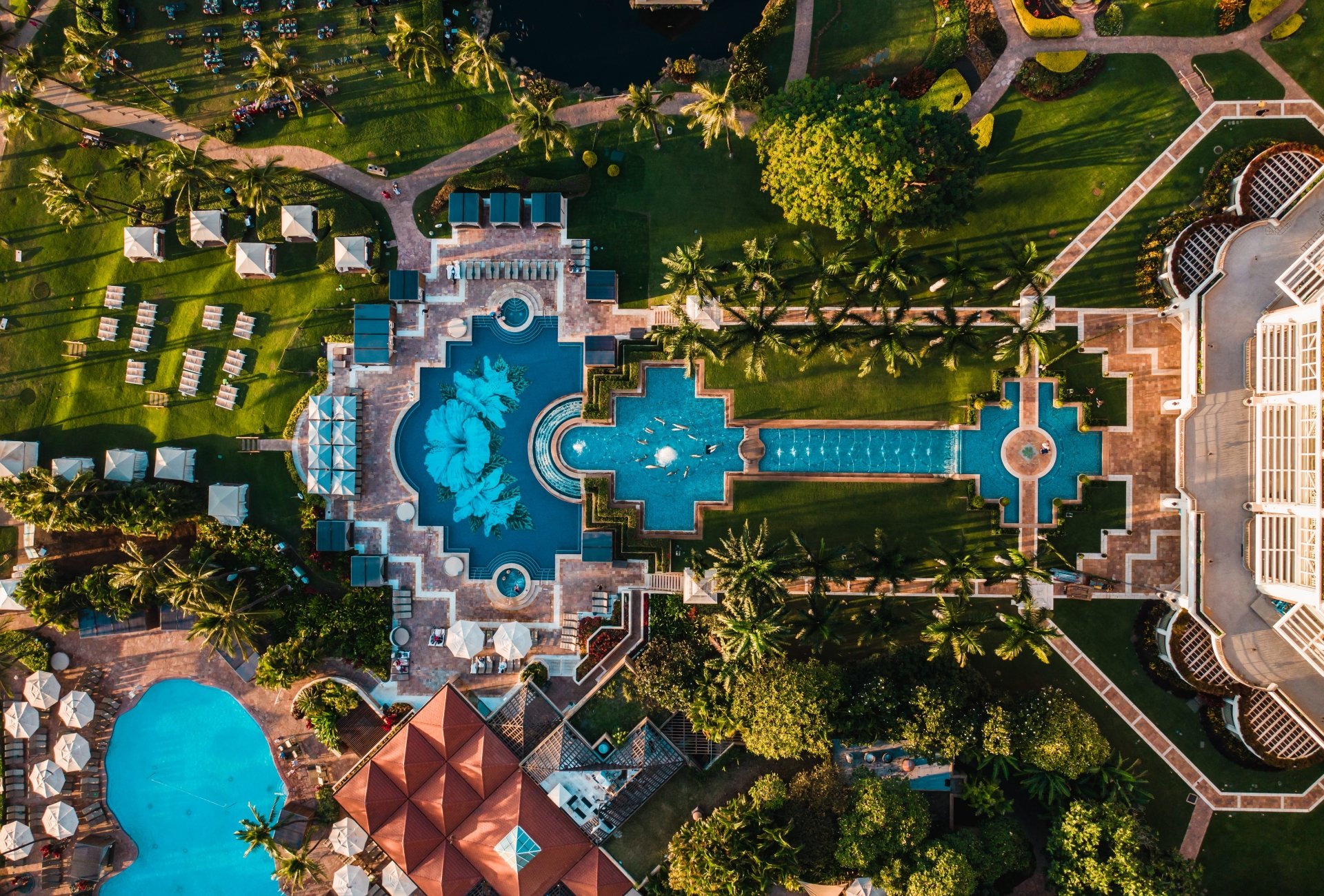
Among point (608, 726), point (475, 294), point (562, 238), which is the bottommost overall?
point (608, 726)

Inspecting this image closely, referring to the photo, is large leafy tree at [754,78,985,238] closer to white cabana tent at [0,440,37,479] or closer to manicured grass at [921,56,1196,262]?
manicured grass at [921,56,1196,262]

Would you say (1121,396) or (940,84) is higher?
(940,84)

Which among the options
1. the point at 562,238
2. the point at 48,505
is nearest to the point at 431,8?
the point at 562,238

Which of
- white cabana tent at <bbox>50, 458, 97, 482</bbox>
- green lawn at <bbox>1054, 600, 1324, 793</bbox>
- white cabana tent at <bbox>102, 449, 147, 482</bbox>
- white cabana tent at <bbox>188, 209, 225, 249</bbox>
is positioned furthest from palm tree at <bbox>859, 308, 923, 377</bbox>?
white cabana tent at <bbox>50, 458, 97, 482</bbox>

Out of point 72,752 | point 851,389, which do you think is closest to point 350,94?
point 851,389

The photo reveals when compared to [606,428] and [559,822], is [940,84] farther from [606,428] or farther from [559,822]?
[559,822]

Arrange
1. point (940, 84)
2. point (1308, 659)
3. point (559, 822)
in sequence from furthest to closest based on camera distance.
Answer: point (940, 84)
point (559, 822)
point (1308, 659)

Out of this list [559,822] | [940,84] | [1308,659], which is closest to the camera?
[1308,659]

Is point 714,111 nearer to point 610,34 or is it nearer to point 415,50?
point 610,34
